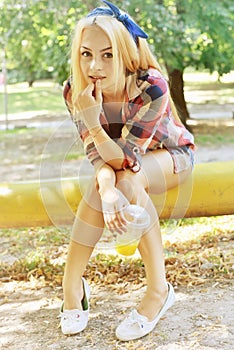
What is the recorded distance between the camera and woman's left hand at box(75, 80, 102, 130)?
2.29 metres

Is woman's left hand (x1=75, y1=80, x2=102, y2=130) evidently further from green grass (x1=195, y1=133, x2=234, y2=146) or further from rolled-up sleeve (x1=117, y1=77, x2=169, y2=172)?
green grass (x1=195, y1=133, x2=234, y2=146)

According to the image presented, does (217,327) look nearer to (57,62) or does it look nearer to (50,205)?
(50,205)

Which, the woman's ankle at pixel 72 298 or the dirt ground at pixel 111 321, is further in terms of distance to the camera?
the woman's ankle at pixel 72 298

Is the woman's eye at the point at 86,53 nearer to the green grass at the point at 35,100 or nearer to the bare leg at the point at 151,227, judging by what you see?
the bare leg at the point at 151,227

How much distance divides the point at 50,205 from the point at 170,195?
0.56 m

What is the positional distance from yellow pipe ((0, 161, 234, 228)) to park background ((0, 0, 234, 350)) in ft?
0.47

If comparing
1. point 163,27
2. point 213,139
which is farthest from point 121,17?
point 213,139

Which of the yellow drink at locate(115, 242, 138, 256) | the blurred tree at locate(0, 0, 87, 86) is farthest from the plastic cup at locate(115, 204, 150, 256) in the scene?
the blurred tree at locate(0, 0, 87, 86)

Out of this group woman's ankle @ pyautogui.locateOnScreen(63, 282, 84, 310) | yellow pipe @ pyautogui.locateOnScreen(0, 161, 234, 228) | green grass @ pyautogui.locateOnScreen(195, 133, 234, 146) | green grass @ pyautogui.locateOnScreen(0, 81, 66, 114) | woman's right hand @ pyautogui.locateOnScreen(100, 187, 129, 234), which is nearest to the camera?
woman's right hand @ pyautogui.locateOnScreen(100, 187, 129, 234)

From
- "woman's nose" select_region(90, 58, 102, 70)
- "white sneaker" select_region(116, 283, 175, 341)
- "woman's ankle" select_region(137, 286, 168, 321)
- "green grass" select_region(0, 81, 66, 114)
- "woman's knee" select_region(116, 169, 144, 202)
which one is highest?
"woman's nose" select_region(90, 58, 102, 70)

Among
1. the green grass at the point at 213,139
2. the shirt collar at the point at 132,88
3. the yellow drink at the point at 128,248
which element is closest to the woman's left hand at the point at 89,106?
the shirt collar at the point at 132,88

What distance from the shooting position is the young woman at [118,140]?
89.9 inches

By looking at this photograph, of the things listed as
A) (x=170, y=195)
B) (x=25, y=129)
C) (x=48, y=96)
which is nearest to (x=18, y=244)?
(x=170, y=195)

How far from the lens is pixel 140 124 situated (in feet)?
7.59
